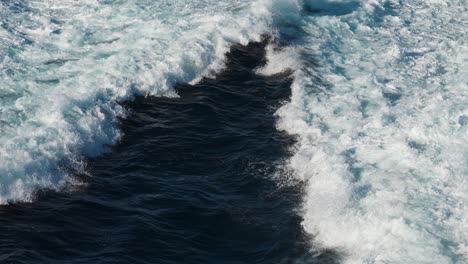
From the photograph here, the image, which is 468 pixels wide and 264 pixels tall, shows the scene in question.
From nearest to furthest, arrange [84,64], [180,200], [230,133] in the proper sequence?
1. [180,200]
2. [230,133]
3. [84,64]

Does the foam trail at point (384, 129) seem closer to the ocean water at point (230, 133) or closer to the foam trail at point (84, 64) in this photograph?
the ocean water at point (230, 133)

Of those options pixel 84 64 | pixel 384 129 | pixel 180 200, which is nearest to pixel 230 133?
pixel 180 200

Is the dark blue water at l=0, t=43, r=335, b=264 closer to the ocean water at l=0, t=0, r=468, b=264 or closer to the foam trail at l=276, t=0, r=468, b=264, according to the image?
the ocean water at l=0, t=0, r=468, b=264

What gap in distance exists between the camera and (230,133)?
17109 mm

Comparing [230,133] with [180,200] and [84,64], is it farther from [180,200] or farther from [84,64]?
[84,64]

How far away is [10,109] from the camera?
16688mm

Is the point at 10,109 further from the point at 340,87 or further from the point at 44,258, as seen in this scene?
the point at 340,87

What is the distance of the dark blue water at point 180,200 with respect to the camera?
12680mm

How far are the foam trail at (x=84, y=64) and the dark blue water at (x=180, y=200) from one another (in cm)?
54

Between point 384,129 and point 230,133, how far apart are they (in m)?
3.58

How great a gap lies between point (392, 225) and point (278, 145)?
3890 mm

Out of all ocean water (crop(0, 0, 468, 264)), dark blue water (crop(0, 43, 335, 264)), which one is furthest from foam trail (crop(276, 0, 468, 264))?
dark blue water (crop(0, 43, 335, 264))

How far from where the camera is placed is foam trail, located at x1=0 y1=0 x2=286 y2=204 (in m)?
15.0

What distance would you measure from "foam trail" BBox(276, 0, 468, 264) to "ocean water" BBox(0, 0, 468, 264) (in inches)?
2.0
